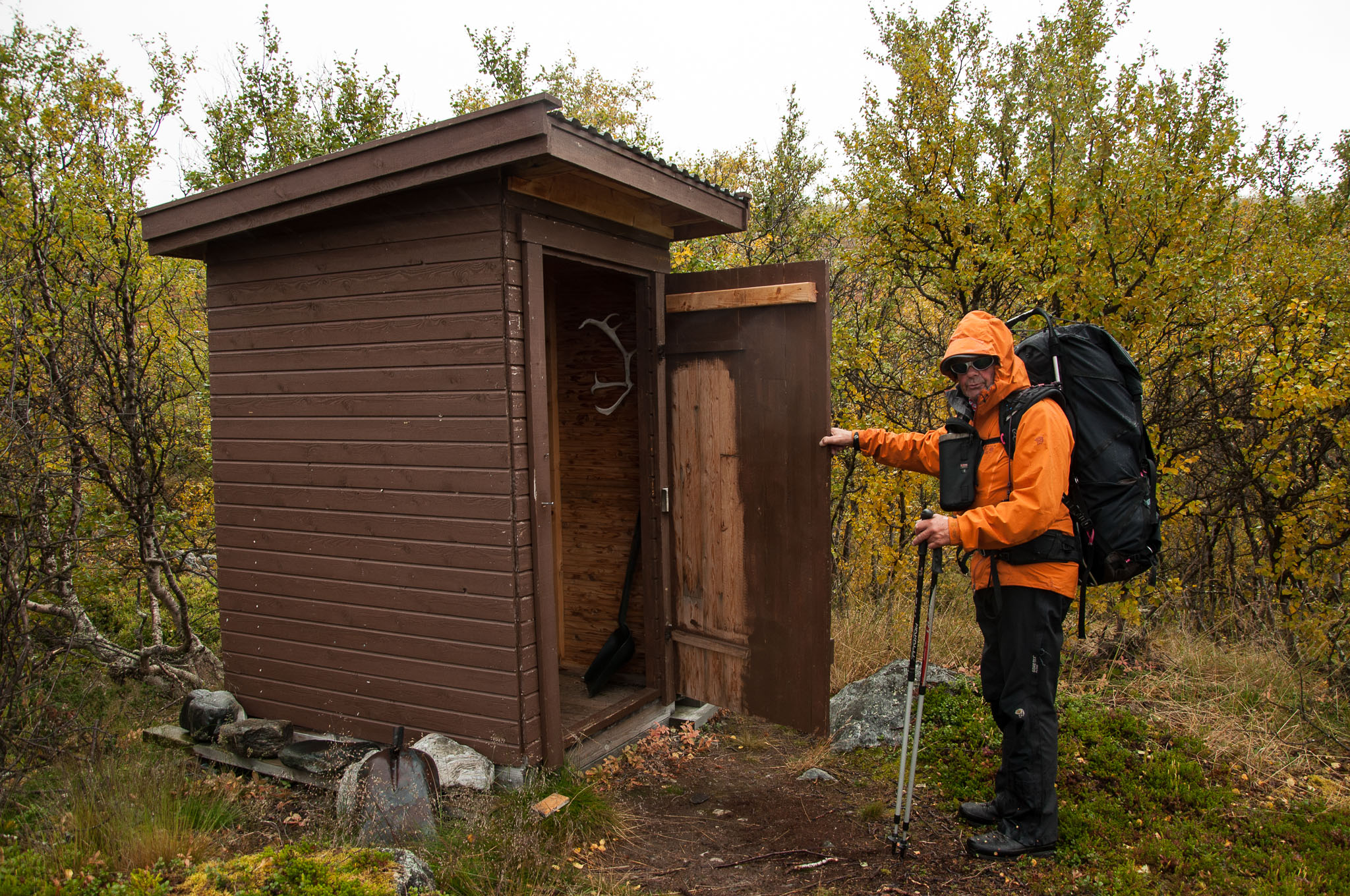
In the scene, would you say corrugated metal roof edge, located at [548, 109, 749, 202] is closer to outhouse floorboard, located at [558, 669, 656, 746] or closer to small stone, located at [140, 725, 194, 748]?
outhouse floorboard, located at [558, 669, 656, 746]

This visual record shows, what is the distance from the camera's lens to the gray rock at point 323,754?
385 cm

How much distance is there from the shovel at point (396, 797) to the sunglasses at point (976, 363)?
106 inches

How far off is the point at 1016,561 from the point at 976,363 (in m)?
0.76

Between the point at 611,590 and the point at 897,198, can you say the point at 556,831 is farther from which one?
the point at 897,198

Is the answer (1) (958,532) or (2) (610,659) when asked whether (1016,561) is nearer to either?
(1) (958,532)

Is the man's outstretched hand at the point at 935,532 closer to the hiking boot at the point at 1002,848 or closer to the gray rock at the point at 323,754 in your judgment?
the hiking boot at the point at 1002,848

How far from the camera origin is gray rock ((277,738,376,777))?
385 centimetres

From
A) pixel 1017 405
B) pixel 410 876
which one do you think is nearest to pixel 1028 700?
pixel 1017 405

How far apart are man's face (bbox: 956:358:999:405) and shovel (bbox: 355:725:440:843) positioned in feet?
8.85

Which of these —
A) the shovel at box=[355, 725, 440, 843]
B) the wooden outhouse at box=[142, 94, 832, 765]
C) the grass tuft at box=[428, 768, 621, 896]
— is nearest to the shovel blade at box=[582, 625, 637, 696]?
the wooden outhouse at box=[142, 94, 832, 765]

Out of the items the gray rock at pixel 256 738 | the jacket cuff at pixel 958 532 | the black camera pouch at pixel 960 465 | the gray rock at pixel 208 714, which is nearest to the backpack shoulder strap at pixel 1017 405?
the black camera pouch at pixel 960 465

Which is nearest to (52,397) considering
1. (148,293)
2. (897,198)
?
(148,293)

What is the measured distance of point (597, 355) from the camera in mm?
5172

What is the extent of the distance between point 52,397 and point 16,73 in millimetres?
3178
